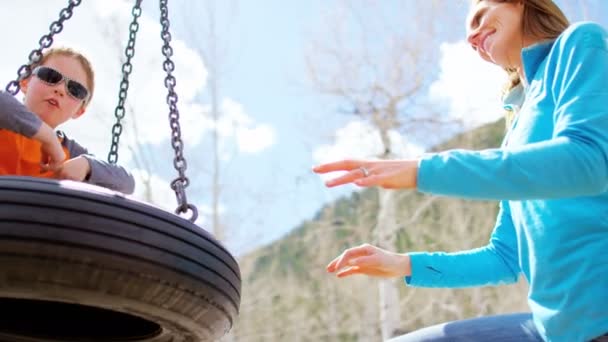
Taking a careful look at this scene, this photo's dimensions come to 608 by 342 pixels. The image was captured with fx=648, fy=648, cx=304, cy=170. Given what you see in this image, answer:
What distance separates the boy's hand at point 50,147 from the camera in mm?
1490

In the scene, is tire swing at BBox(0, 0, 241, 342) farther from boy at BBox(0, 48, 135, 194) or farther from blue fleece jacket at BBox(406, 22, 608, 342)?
blue fleece jacket at BBox(406, 22, 608, 342)

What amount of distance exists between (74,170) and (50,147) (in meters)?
0.10

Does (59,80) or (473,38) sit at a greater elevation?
(59,80)

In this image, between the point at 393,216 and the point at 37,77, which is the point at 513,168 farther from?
the point at 393,216

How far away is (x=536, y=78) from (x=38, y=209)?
2.95ft

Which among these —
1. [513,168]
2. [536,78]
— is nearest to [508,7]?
[536,78]

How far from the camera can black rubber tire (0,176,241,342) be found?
1151 millimetres

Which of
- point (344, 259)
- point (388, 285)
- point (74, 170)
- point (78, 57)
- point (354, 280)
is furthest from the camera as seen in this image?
point (354, 280)

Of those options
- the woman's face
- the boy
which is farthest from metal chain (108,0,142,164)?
the woman's face

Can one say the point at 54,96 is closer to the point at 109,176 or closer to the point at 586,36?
the point at 109,176

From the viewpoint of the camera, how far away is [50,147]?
1.51 m

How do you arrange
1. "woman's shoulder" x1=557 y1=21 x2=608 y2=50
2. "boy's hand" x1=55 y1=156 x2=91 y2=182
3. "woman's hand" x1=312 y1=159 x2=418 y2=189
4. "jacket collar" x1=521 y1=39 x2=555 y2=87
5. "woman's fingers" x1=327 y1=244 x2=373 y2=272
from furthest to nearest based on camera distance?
"boy's hand" x1=55 y1=156 x2=91 y2=182
"woman's fingers" x1=327 y1=244 x2=373 y2=272
"jacket collar" x1=521 y1=39 x2=555 y2=87
"woman's shoulder" x1=557 y1=21 x2=608 y2=50
"woman's hand" x1=312 y1=159 x2=418 y2=189

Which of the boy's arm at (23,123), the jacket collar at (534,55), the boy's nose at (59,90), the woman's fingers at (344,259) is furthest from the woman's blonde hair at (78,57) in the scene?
the jacket collar at (534,55)

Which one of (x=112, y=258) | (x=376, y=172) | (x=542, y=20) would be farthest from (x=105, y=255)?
(x=542, y=20)
